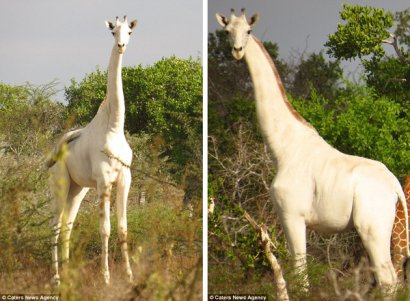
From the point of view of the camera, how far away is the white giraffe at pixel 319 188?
4941 millimetres

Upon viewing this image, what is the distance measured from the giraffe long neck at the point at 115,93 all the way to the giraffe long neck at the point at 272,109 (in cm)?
86

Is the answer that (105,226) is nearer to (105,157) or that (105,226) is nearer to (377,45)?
(105,157)

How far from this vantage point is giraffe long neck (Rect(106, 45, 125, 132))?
5.72 metres

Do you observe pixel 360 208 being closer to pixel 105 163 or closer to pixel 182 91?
pixel 105 163

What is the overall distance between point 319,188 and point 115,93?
1468 millimetres

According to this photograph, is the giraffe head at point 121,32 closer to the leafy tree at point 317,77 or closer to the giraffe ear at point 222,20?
the giraffe ear at point 222,20

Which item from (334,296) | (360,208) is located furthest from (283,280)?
(360,208)

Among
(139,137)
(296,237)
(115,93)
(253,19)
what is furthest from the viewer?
(139,137)

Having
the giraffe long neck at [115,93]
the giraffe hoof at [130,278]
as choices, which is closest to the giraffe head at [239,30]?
the giraffe long neck at [115,93]

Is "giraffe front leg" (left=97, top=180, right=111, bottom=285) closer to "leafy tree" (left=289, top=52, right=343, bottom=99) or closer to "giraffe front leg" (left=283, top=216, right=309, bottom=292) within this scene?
"giraffe front leg" (left=283, top=216, right=309, bottom=292)

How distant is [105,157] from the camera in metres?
5.66

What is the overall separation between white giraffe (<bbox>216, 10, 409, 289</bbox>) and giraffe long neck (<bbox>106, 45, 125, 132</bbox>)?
786mm

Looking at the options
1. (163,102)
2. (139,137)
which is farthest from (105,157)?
(163,102)

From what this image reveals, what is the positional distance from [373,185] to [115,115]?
5.51ft
